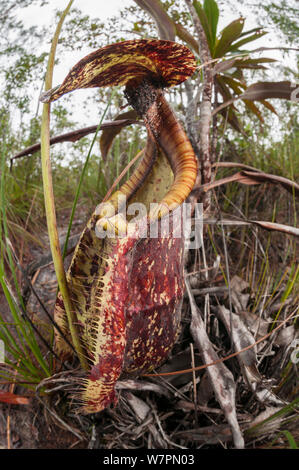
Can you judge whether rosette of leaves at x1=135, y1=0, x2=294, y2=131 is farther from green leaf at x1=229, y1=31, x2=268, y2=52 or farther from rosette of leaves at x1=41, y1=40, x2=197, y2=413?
rosette of leaves at x1=41, y1=40, x2=197, y2=413

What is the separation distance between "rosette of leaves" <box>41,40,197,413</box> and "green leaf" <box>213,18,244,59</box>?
1.47 ft

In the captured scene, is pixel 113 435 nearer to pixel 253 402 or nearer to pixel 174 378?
pixel 174 378

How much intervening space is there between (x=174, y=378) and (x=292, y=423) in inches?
10.9

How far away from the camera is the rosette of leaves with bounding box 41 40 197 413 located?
21.4 inches

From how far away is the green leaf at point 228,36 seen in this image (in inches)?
38.1

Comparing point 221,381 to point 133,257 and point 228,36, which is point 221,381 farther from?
point 228,36

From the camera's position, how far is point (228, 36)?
999 millimetres

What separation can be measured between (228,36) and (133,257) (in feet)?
2.68

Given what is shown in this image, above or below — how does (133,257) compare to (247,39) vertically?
below

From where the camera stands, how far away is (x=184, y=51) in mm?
615

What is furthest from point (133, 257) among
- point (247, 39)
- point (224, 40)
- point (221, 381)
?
point (247, 39)

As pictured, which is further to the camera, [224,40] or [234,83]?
[234,83]

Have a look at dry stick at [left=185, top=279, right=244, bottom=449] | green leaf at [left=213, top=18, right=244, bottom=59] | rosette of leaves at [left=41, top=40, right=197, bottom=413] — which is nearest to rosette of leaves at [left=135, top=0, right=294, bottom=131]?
green leaf at [left=213, top=18, right=244, bottom=59]

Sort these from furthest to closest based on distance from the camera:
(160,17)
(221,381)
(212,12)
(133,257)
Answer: (212,12) → (160,17) → (221,381) → (133,257)
